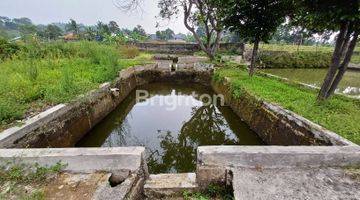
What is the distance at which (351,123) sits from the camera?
13.6 feet

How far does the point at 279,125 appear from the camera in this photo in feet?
15.4

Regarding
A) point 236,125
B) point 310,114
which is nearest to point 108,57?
point 236,125

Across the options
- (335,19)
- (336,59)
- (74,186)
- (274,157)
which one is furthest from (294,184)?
(336,59)

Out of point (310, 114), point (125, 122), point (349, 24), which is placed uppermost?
point (349, 24)

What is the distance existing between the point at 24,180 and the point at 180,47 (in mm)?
21191

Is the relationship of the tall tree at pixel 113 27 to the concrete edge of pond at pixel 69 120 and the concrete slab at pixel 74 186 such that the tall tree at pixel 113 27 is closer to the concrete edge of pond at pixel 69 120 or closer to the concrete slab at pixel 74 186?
the concrete edge of pond at pixel 69 120

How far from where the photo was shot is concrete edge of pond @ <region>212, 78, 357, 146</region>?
12.0ft

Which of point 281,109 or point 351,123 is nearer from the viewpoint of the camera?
point 351,123

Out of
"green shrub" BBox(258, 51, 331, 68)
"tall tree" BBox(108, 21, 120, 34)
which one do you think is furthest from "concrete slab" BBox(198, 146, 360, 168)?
"tall tree" BBox(108, 21, 120, 34)

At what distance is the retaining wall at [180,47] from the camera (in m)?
20.9

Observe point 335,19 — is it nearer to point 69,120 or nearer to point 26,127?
point 69,120

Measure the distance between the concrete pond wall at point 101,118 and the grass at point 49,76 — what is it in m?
0.31

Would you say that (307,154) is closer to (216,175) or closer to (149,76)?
(216,175)

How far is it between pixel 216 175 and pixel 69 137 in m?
3.41
